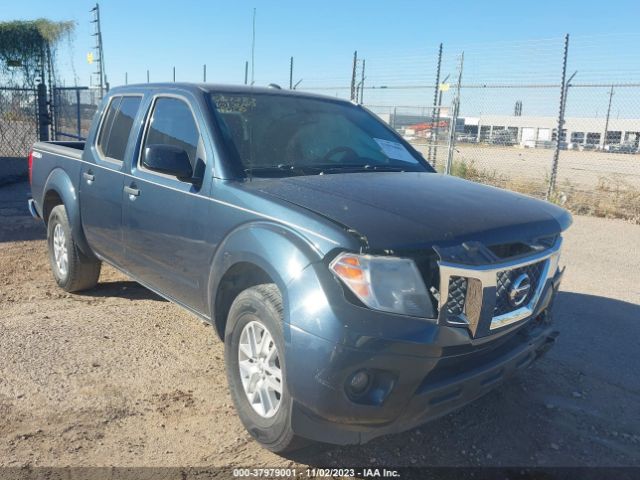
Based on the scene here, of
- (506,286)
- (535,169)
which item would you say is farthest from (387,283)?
(535,169)

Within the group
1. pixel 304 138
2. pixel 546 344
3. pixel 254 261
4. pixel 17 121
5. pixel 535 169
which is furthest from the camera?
pixel 535 169

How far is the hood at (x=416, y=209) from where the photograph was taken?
258 cm

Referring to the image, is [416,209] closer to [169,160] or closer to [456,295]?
[456,295]

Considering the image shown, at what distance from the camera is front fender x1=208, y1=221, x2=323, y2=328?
2.59 metres

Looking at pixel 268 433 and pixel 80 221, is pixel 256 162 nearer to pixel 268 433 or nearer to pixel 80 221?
pixel 268 433

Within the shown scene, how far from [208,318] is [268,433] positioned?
911 millimetres

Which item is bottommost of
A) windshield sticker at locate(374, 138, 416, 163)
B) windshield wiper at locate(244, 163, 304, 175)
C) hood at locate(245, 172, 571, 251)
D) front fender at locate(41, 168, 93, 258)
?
front fender at locate(41, 168, 93, 258)

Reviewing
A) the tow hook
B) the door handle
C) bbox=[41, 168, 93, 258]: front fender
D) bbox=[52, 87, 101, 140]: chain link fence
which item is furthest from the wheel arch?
bbox=[52, 87, 101, 140]: chain link fence

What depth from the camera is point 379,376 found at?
2451mm

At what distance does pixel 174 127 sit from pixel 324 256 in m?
1.94

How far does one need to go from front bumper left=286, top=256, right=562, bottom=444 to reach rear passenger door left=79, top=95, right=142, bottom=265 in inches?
93.5

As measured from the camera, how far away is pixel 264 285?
288 cm

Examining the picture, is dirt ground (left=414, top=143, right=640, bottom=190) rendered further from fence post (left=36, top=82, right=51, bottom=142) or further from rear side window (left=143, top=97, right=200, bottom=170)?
fence post (left=36, top=82, right=51, bottom=142)

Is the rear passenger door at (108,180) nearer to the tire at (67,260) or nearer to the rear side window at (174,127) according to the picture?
the rear side window at (174,127)
